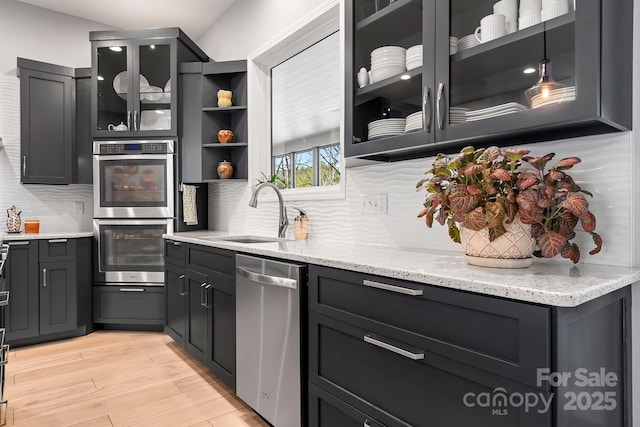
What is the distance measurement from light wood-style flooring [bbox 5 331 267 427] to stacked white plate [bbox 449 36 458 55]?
1.95m

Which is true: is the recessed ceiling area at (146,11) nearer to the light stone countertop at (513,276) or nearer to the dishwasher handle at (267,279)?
the dishwasher handle at (267,279)

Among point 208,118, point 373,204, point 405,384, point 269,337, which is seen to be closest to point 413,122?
point 373,204

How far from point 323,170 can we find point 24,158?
281cm

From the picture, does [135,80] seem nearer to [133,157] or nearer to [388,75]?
[133,157]

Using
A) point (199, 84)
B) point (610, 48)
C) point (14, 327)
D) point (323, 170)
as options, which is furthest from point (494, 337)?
point (14, 327)

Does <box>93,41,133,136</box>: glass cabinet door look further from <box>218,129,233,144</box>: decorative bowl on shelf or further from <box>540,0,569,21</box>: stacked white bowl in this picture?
<box>540,0,569,21</box>: stacked white bowl

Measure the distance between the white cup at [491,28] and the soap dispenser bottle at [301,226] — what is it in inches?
61.8

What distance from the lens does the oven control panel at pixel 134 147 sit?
3.49 meters

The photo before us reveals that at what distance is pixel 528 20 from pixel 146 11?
393cm

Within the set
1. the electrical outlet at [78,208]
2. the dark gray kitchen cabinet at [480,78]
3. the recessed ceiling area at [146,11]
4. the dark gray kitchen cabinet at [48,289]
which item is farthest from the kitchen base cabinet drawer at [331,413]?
the recessed ceiling area at [146,11]

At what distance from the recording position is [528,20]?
1.24 metres

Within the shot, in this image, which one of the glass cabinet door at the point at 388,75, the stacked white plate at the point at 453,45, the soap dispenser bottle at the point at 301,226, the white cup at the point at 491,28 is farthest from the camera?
the soap dispenser bottle at the point at 301,226

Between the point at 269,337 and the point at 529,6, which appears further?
the point at 269,337

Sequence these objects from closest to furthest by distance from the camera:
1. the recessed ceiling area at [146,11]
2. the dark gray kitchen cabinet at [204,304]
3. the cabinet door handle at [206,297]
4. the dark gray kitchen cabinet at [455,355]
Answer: the dark gray kitchen cabinet at [455,355]
the dark gray kitchen cabinet at [204,304]
the cabinet door handle at [206,297]
the recessed ceiling area at [146,11]
